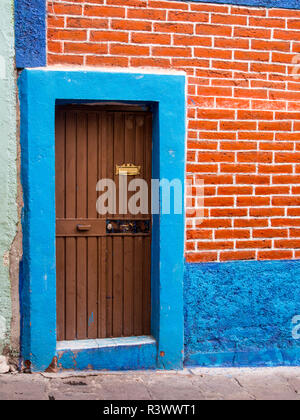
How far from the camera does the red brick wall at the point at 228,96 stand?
13.6 ft

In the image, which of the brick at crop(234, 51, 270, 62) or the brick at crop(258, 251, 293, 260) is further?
the brick at crop(258, 251, 293, 260)

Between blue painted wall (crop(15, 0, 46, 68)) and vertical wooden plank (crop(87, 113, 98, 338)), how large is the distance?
0.63 m

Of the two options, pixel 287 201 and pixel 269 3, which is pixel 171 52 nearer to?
pixel 269 3

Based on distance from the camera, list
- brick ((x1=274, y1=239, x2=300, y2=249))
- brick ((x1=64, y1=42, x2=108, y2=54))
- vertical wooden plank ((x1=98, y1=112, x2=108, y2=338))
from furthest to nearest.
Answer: brick ((x1=274, y1=239, x2=300, y2=249)) < vertical wooden plank ((x1=98, y1=112, x2=108, y2=338)) < brick ((x1=64, y1=42, x2=108, y2=54))

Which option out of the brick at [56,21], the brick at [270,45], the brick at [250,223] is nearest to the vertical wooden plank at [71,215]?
the brick at [56,21]

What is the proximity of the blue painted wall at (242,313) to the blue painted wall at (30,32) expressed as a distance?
2.13m

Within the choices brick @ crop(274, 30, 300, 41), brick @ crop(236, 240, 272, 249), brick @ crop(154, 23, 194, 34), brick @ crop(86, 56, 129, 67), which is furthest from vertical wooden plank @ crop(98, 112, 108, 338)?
brick @ crop(274, 30, 300, 41)

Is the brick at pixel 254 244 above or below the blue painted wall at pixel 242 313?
above

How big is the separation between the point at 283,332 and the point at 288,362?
0.28m

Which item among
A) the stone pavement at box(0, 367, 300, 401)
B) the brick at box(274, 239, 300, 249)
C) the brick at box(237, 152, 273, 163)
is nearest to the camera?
the stone pavement at box(0, 367, 300, 401)

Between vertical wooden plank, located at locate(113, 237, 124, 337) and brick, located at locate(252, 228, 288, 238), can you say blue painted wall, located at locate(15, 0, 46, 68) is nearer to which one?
vertical wooden plank, located at locate(113, 237, 124, 337)

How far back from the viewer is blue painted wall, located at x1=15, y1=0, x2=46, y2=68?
156 inches

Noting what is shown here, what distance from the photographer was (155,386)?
397 cm

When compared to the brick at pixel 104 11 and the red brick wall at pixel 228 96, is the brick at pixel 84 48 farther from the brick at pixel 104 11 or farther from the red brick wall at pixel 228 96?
the brick at pixel 104 11
